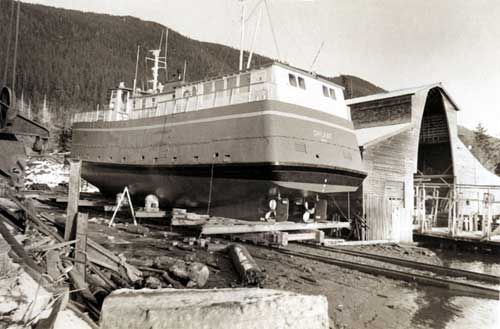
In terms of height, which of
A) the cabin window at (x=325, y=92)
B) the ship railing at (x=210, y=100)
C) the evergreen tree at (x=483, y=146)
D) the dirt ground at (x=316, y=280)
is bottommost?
the dirt ground at (x=316, y=280)

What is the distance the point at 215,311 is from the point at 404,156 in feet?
59.0

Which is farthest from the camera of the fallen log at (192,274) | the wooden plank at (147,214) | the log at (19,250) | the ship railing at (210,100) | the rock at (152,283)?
the wooden plank at (147,214)

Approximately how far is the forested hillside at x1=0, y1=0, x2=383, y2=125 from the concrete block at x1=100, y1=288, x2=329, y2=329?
94.0 ft

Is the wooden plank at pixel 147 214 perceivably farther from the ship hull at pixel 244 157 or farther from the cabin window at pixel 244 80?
the cabin window at pixel 244 80

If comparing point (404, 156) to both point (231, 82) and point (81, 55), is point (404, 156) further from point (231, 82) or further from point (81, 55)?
point (81, 55)

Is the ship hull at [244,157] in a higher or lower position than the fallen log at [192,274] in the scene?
higher

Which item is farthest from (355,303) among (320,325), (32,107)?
(32,107)

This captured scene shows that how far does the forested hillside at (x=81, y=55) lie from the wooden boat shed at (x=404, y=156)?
1167 centimetres

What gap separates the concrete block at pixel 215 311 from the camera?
11.9 feet

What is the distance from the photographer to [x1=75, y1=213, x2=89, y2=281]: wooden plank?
5.36 m

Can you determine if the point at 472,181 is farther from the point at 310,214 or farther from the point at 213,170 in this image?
the point at 213,170

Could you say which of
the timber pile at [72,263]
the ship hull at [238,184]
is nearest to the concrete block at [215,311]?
the timber pile at [72,263]

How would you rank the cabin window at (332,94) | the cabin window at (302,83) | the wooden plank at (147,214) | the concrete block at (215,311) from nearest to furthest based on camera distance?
1. the concrete block at (215,311)
2. the wooden plank at (147,214)
3. the cabin window at (302,83)
4. the cabin window at (332,94)

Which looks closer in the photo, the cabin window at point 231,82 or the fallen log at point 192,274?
the fallen log at point 192,274
